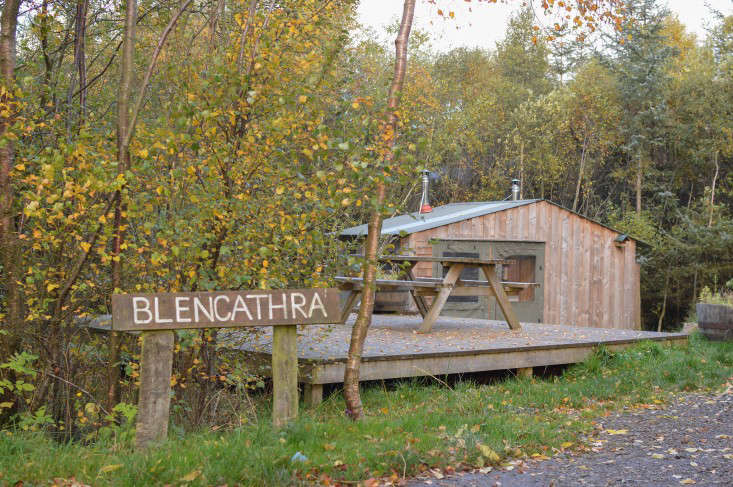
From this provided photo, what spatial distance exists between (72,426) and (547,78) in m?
30.1

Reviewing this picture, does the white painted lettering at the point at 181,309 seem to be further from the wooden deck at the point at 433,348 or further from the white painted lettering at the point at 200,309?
the wooden deck at the point at 433,348

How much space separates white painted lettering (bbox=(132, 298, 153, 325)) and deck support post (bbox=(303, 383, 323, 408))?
9.16ft

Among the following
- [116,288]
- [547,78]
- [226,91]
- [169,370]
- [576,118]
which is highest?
[547,78]

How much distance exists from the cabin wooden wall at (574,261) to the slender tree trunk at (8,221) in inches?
425

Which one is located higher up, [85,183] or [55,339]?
[85,183]

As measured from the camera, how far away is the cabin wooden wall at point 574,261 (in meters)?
15.9

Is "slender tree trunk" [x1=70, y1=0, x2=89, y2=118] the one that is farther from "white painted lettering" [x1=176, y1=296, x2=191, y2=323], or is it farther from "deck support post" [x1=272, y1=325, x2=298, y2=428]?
"deck support post" [x1=272, y1=325, x2=298, y2=428]

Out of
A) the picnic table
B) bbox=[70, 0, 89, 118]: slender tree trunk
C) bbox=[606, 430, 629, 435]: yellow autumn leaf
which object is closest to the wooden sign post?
bbox=[70, 0, 89, 118]: slender tree trunk

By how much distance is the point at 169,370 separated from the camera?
426 centimetres

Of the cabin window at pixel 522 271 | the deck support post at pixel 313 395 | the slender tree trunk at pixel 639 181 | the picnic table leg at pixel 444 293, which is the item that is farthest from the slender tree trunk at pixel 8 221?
the slender tree trunk at pixel 639 181

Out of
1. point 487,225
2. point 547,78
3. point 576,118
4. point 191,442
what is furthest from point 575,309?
point 547,78

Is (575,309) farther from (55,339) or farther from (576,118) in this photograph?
(55,339)

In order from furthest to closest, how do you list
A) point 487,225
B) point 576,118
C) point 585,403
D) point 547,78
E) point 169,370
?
point 547,78, point 576,118, point 487,225, point 585,403, point 169,370

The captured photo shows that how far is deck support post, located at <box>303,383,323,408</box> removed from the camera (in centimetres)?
661
